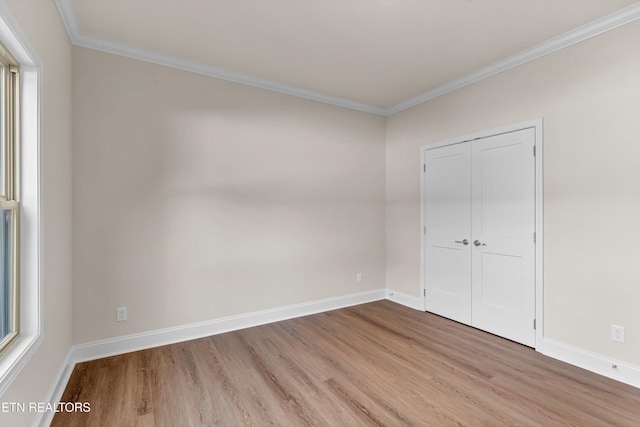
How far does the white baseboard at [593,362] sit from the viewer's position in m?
2.29

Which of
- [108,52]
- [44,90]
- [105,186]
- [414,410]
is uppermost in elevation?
[108,52]

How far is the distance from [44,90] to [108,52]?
1192 mm

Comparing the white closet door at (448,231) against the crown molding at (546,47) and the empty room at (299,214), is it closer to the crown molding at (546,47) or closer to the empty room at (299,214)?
the empty room at (299,214)

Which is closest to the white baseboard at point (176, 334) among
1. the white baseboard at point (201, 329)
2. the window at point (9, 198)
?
the white baseboard at point (201, 329)

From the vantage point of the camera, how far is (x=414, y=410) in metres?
2.02

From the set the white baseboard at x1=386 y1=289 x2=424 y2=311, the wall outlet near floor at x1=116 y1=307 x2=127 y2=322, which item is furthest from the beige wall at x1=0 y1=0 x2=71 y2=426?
the white baseboard at x1=386 y1=289 x2=424 y2=311

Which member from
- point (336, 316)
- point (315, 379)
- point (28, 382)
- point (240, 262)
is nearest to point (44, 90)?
point (28, 382)

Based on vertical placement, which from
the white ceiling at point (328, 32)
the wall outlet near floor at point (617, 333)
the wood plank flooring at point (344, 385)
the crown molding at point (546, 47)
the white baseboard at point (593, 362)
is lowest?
the wood plank flooring at point (344, 385)

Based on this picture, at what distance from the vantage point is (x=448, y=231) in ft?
12.1

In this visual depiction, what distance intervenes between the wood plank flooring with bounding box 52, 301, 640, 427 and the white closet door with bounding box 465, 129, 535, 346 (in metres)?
0.24

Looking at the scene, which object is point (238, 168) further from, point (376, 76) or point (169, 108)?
point (376, 76)

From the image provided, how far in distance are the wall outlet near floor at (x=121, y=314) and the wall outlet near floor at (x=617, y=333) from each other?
4085 mm

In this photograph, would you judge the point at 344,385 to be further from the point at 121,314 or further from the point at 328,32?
the point at 328,32

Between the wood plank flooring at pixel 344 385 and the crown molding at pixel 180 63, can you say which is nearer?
the wood plank flooring at pixel 344 385
